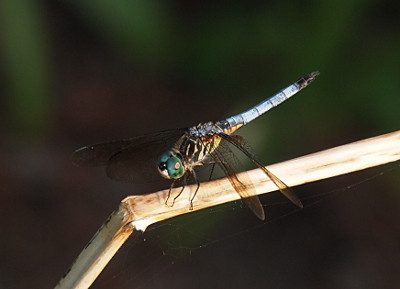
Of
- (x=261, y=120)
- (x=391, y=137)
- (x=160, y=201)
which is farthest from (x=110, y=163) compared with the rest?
(x=391, y=137)

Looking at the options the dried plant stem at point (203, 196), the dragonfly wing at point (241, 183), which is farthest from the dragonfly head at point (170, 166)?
the dried plant stem at point (203, 196)

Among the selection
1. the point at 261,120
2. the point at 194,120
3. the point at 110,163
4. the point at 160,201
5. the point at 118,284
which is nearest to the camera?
the point at 160,201

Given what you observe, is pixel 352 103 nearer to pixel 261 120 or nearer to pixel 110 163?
pixel 261 120

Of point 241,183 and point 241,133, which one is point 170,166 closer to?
point 241,183

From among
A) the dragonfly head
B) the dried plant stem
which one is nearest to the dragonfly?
the dragonfly head

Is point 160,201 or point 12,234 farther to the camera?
point 12,234

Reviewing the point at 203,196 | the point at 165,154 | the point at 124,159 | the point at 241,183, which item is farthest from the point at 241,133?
the point at 203,196
